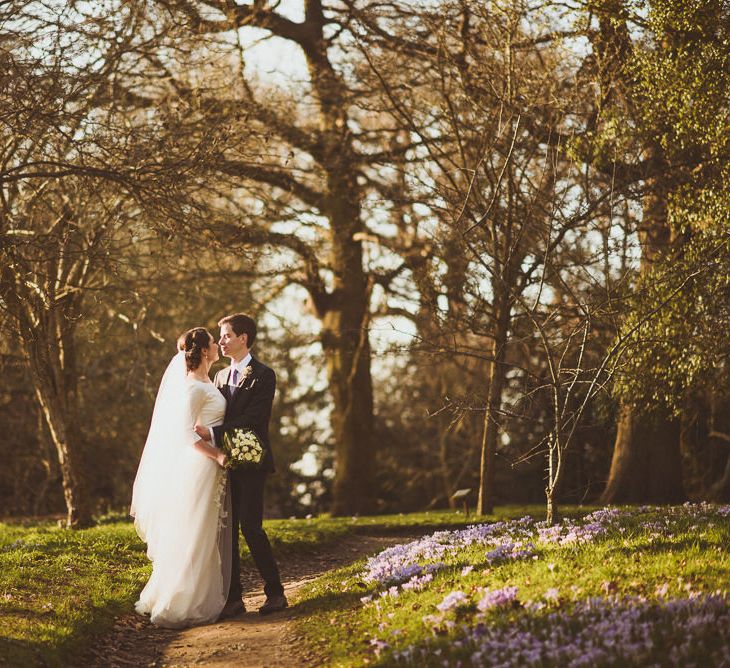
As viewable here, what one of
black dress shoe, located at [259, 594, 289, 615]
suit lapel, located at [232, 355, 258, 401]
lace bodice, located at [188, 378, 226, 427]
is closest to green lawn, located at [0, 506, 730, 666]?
black dress shoe, located at [259, 594, 289, 615]

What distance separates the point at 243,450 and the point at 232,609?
1590 millimetres

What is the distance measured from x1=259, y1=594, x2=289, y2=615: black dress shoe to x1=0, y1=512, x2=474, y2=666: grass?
1.41 metres

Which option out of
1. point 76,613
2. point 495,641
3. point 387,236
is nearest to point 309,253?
point 387,236

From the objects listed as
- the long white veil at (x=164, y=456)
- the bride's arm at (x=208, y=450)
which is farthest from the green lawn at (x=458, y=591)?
the bride's arm at (x=208, y=450)

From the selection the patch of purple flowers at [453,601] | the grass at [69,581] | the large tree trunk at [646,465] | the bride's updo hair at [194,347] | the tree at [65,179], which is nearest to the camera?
the patch of purple flowers at [453,601]

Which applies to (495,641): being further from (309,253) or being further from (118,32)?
(309,253)

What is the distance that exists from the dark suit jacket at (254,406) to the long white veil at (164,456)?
0.40 metres

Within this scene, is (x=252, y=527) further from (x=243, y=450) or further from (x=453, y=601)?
(x=453, y=601)

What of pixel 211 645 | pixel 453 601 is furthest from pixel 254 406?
pixel 453 601

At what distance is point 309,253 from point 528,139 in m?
7.10

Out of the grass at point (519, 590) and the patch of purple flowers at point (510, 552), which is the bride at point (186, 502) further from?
the patch of purple flowers at point (510, 552)

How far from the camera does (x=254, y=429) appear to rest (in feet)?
29.0

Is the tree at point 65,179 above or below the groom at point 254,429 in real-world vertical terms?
above

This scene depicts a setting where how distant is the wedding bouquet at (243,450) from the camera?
859cm
